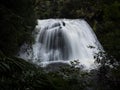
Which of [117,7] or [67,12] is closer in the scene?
[117,7]

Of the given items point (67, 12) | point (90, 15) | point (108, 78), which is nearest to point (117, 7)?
point (108, 78)

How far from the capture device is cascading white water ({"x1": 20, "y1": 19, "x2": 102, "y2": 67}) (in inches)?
571

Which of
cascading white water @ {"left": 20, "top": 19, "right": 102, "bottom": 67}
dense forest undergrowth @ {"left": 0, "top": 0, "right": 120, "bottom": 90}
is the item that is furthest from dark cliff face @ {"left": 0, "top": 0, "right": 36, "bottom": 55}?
cascading white water @ {"left": 20, "top": 19, "right": 102, "bottom": 67}

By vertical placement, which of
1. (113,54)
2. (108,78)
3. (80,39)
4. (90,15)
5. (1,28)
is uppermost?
(90,15)

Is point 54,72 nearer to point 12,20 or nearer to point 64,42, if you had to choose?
point 12,20

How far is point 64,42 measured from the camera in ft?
50.9

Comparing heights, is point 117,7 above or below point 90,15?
below

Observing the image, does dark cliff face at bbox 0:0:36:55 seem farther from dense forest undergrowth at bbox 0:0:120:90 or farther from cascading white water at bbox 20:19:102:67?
cascading white water at bbox 20:19:102:67

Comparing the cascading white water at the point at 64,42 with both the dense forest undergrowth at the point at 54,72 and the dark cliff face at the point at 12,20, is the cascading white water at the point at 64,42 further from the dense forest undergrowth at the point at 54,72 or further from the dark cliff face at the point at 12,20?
the dense forest undergrowth at the point at 54,72

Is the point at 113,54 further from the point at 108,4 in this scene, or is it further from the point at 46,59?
the point at 46,59

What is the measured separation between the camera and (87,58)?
14711 millimetres

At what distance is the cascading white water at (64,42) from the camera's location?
47.6 feet

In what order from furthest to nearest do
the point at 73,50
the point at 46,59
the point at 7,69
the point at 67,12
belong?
the point at 67,12
the point at 73,50
the point at 46,59
the point at 7,69

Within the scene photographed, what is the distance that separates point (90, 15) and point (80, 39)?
2.97m
